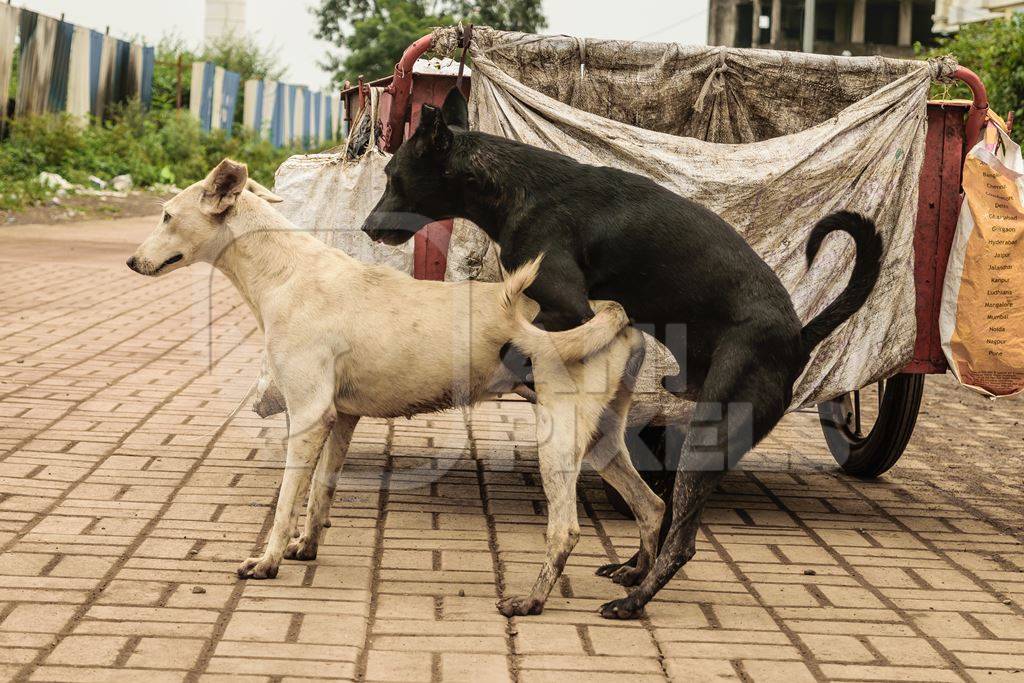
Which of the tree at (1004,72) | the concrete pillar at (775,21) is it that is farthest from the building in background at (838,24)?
the tree at (1004,72)

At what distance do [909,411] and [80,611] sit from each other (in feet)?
12.9

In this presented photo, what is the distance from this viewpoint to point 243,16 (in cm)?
5781

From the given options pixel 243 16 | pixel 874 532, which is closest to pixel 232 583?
pixel 874 532

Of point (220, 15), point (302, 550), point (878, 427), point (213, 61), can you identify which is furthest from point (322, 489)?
point (220, 15)

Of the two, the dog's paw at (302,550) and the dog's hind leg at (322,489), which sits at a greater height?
the dog's hind leg at (322,489)

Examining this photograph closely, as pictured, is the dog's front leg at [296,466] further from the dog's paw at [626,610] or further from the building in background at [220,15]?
the building in background at [220,15]

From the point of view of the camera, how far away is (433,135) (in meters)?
4.37

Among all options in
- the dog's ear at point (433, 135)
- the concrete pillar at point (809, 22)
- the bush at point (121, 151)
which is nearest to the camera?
the dog's ear at point (433, 135)

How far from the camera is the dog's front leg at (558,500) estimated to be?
412 cm

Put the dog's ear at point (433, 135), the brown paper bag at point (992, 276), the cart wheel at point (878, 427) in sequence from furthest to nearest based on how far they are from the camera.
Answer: the cart wheel at point (878, 427)
the brown paper bag at point (992, 276)
the dog's ear at point (433, 135)

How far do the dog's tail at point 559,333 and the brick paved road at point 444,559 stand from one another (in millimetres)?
864

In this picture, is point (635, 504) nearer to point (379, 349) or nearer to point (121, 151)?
point (379, 349)

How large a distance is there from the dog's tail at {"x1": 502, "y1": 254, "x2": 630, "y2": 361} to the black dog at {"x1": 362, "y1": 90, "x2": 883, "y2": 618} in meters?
0.05

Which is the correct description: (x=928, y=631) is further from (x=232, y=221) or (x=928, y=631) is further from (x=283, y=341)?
(x=232, y=221)
